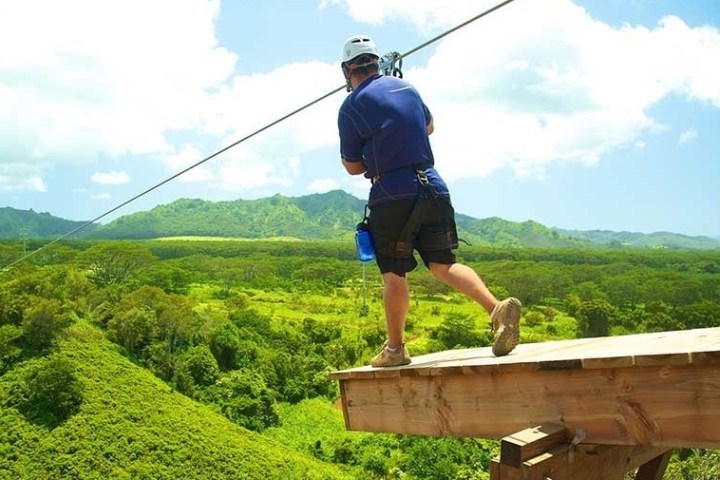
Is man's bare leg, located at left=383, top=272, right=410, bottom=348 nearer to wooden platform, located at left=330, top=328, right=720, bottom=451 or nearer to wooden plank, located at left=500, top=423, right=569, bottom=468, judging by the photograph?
wooden platform, located at left=330, top=328, right=720, bottom=451

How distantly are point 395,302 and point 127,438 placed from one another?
3613cm

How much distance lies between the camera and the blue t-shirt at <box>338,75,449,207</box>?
2.75 meters

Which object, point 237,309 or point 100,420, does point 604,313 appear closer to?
point 237,309

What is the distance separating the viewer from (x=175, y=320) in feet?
145

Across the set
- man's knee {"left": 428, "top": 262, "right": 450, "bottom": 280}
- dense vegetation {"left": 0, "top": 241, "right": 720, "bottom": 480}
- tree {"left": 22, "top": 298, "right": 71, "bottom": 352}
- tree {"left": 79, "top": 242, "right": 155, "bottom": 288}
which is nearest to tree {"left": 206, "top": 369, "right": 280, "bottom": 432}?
dense vegetation {"left": 0, "top": 241, "right": 720, "bottom": 480}

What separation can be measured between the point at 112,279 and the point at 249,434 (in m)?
29.8

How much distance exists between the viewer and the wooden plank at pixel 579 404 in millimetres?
1540

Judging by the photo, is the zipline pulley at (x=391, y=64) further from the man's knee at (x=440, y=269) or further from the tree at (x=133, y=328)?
the tree at (x=133, y=328)

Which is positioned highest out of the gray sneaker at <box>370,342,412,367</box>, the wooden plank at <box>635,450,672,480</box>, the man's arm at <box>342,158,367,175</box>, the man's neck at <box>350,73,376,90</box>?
the man's neck at <box>350,73,376,90</box>

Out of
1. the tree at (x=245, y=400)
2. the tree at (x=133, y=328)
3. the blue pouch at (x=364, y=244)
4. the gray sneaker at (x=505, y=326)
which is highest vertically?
the blue pouch at (x=364, y=244)

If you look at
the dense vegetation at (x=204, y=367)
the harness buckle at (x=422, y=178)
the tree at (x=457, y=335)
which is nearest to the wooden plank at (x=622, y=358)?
the harness buckle at (x=422, y=178)

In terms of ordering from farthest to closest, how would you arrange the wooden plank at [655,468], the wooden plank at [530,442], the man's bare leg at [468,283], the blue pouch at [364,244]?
the blue pouch at [364,244]
the man's bare leg at [468,283]
the wooden plank at [655,468]
the wooden plank at [530,442]

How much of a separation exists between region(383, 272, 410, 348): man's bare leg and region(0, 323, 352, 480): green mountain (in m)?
31.9

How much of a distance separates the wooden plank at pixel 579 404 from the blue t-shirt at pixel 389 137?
0.87m
